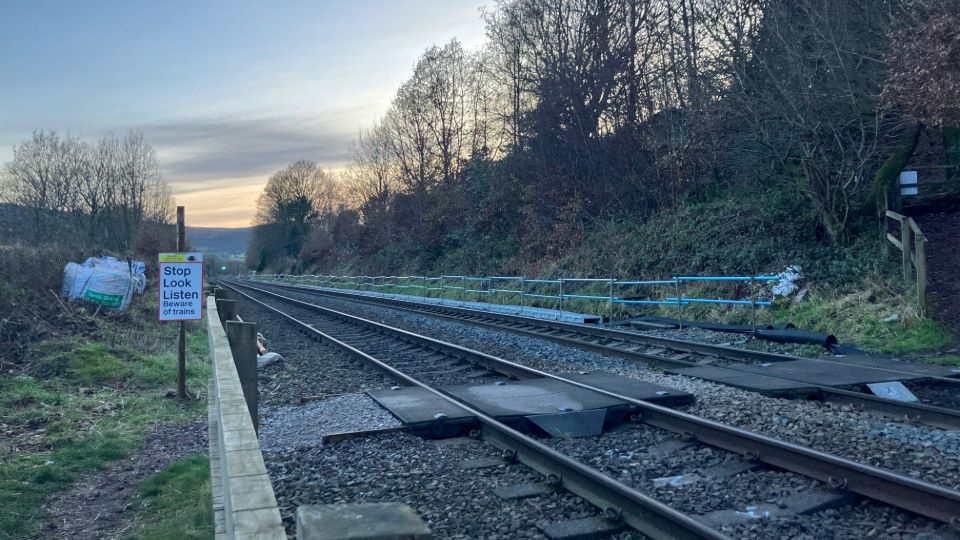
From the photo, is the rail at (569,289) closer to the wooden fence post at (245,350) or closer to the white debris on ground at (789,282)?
the white debris on ground at (789,282)

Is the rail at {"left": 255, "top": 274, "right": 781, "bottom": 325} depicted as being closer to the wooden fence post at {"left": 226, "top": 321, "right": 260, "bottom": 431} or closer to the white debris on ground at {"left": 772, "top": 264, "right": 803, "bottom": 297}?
the white debris on ground at {"left": 772, "top": 264, "right": 803, "bottom": 297}

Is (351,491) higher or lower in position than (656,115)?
lower

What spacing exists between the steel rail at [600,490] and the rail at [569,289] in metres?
8.96

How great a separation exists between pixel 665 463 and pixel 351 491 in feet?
8.45

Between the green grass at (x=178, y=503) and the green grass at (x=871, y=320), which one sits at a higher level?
the green grass at (x=871, y=320)

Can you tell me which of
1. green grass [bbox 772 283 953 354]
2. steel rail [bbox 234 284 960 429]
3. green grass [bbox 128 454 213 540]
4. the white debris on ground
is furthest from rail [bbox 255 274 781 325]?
green grass [bbox 128 454 213 540]

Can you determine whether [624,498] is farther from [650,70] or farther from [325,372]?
[650,70]

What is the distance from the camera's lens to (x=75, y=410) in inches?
428

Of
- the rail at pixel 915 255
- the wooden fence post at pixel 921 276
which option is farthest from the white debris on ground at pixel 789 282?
the wooden fence post at pixel 921 276

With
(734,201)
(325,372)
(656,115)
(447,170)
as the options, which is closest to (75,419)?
(325,372)

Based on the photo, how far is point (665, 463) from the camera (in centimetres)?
631

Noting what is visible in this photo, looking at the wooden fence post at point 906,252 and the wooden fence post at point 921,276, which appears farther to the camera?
the wooden fence post at point 906,252

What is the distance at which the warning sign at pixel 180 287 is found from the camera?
12.0 metres

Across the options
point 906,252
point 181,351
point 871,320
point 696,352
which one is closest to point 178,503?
point 181,351
